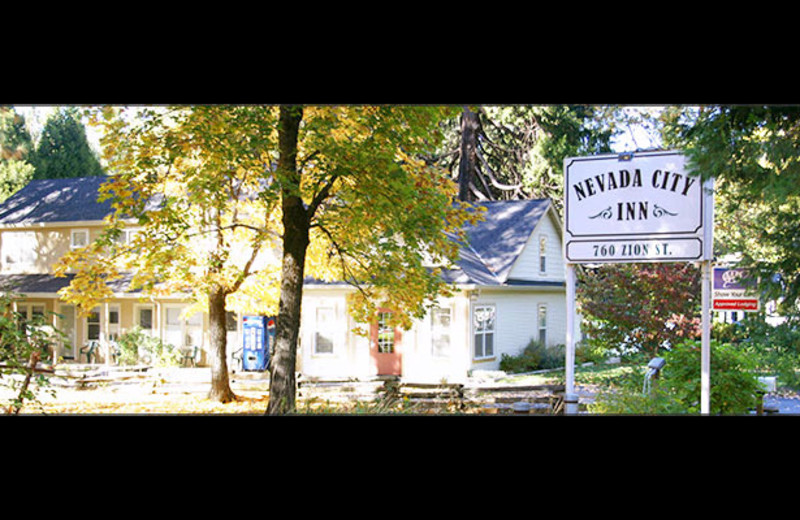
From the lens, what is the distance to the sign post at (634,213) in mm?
5816

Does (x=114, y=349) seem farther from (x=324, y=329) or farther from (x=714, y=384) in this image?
(x=714, y=384)

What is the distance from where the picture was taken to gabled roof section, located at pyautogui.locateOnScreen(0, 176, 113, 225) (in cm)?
1194

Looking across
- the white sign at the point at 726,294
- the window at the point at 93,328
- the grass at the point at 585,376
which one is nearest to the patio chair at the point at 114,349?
the window at the point at 93,328

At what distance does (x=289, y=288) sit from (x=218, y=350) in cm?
255

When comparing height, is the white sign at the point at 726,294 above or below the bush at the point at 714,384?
above

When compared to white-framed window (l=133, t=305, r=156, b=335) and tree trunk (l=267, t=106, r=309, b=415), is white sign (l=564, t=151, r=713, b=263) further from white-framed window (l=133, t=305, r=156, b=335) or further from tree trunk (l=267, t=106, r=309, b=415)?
white-framed window (l=133, t=305, r=156, b=335)

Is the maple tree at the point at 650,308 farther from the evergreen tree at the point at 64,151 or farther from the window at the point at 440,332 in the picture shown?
the evergreen tree at the point at 64,151

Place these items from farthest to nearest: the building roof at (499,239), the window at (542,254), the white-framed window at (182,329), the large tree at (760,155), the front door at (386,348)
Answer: the window at (542,254) < the white-framed window at (182,329) < the building roof at (499,239) < the front door at (386,348) < the large tree at (760,155)

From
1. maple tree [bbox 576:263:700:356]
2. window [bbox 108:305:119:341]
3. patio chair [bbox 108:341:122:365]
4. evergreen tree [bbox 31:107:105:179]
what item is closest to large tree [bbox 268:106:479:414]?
maple tree [bbox 576:263:700:356]

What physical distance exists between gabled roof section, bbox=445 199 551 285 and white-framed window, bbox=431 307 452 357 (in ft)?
2.34

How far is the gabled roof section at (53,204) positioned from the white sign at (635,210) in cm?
837
